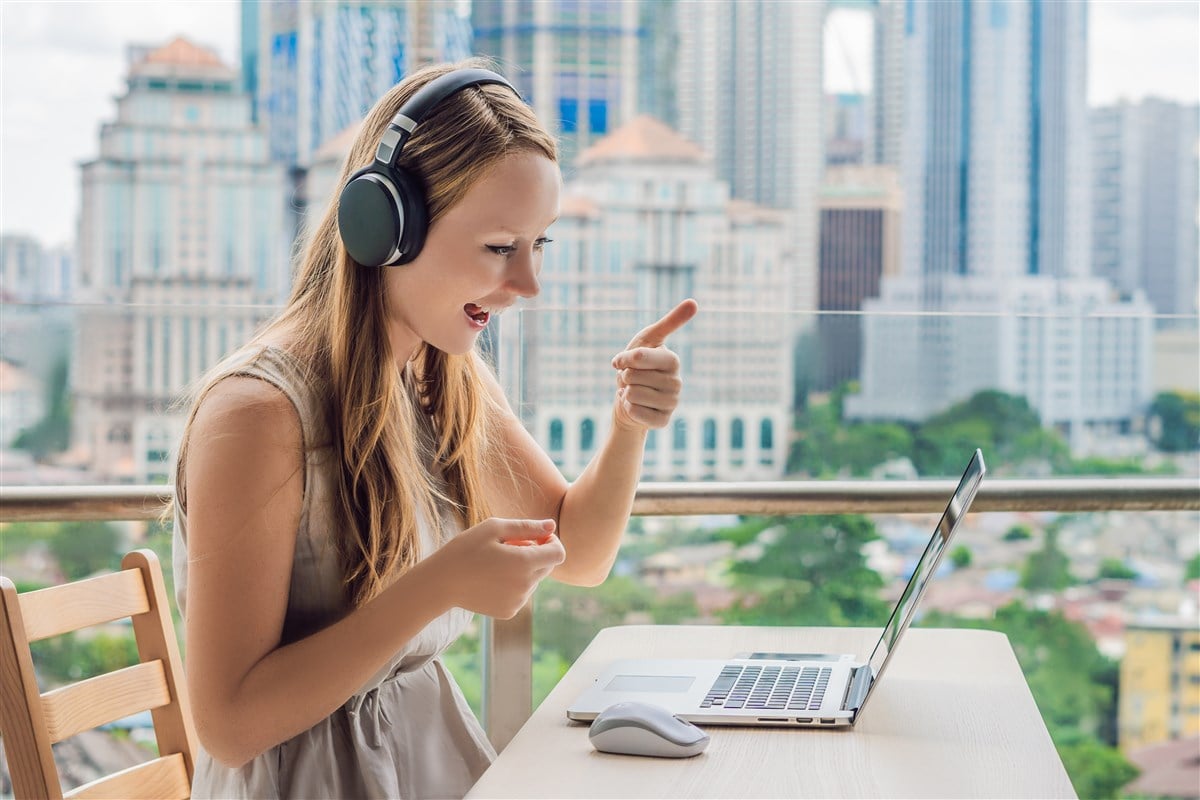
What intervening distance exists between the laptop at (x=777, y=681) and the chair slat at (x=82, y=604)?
53 centimetres

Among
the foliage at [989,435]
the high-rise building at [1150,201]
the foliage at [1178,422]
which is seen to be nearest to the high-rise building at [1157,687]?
the foliage at [989,435]

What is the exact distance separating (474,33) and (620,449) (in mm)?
9695

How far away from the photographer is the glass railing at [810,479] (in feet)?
5.42

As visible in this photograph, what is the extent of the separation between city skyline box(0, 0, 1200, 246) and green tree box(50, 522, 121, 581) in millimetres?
8449

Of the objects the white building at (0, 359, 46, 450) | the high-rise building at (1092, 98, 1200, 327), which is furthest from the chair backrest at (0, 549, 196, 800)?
the high-rise building at (1092, 98, 1200, 327)

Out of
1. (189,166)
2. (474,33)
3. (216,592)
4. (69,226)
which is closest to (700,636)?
(216,592)

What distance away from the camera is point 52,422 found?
344cm

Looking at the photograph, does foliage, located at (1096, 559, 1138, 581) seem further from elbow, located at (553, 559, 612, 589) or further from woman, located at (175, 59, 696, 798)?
woman, located at (175, 59, 696, 798)

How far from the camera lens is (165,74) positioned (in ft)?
38.9

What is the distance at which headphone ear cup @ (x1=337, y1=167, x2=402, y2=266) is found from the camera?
3.24 ft

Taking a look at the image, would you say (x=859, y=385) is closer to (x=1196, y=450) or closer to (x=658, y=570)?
(x=658, y=570)

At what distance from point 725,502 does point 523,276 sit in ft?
2.25

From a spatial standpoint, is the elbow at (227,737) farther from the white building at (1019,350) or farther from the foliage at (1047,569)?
the foliage at (1047,569)

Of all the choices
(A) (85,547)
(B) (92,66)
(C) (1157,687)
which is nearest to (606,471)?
(A) (85,547)
